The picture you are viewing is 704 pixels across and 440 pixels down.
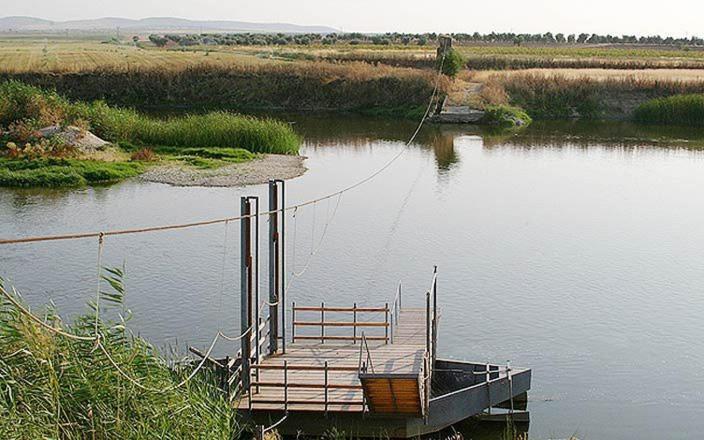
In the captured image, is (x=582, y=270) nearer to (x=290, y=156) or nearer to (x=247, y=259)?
(x=247, y=259)

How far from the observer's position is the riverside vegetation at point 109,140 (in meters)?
35.2

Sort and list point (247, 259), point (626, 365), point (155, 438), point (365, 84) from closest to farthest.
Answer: point (155, 438)
point (247, 259)
point (626, 365)
point (365, 84)

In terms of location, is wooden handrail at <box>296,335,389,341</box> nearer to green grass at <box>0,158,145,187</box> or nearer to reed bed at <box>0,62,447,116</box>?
green grass at <box>0,158,145,187</box>

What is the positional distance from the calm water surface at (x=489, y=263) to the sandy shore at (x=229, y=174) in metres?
0.89

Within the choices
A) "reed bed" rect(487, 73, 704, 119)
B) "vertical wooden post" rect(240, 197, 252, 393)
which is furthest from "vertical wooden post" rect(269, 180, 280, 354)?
"reed bed" rect(487, 73, 704, 119)

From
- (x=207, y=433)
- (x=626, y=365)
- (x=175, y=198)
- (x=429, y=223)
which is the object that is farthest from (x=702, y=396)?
(x=175, y=198)

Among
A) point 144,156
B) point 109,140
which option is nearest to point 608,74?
point 109,140

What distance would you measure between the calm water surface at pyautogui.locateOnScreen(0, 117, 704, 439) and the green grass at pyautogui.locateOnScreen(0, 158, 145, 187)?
1.09 metres

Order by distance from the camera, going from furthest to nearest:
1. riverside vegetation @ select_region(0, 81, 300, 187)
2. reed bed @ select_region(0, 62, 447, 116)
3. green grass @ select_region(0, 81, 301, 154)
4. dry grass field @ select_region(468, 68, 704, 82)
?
1. reed bed @ select_region(0, 62, 447, 116)
2. dry grass field @ select_region(468, 68, 704, 82)
3. green grass @ select_region(0, 81, 301, 154)
4. riverside vegetation @ select_region(0, 81, 300, 187)

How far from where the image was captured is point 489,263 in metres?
24.5

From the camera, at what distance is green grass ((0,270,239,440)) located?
10273mm

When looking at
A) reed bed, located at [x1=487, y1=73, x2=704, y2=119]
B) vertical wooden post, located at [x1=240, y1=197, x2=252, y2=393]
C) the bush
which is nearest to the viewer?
vertical wooden post, located at [x1=240, y1=197, x2=252, y2=393]

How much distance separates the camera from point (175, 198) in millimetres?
32188

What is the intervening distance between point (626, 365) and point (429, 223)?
1172 cm
